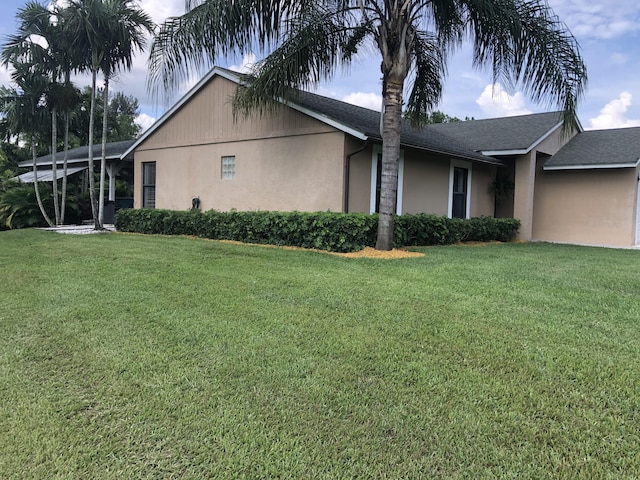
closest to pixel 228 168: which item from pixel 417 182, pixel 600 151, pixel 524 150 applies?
pixel 417 182

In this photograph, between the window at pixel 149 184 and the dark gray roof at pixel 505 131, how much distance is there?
35.8 ft

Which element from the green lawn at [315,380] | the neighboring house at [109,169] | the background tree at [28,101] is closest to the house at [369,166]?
the neighboring house at [109,169]

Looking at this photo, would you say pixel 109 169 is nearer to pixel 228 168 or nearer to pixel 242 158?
pixel 228 168

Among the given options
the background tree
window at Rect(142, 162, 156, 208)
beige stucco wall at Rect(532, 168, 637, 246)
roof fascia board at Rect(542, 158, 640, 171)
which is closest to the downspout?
roof fascia board at Rect(542, 158, 640, 171)

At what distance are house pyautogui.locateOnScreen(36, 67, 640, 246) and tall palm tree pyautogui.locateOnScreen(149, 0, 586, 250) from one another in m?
1.15

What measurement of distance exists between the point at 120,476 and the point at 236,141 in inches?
450

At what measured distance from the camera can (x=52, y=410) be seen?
94.7 inches

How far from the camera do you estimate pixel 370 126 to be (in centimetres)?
1133

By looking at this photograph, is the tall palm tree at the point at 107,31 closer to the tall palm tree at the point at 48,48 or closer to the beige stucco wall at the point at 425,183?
the tall palm tree at the point at 48,48

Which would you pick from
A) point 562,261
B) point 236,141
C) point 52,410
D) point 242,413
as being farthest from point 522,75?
point 52,410

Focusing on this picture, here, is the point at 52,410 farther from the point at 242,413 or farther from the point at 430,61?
the point at 430,61

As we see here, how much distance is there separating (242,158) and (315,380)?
1041 cm

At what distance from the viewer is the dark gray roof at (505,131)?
14.1 m

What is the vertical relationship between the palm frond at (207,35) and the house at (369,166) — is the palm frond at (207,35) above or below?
above
